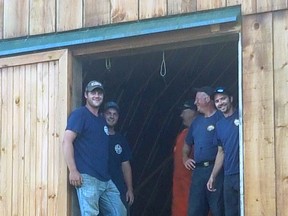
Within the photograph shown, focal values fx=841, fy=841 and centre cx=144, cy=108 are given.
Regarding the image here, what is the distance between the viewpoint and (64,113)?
7.87 metres

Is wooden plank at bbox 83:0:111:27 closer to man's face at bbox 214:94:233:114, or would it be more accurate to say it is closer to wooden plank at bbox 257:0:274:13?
man's face at bbox 214:94:233:114

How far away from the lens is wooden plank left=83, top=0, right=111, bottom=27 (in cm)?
781

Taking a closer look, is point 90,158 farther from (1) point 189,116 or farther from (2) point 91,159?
(1) point 189,116

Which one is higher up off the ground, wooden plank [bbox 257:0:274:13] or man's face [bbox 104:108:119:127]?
wooden plank [bbox 257:0:274:13]

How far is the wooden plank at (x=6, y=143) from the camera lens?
26.5 feet

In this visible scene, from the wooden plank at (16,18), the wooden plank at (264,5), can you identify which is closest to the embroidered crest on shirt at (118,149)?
the wooden plank at (16,18)

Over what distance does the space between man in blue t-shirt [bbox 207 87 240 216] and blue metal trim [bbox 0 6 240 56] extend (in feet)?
2.74

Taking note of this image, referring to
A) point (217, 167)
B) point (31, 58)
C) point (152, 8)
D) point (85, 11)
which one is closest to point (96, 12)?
point (85, 11)

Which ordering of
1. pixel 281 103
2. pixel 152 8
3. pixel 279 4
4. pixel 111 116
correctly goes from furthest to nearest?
1. pixel 111 116
2. pixel 152 8
3. pixel 279 4
4. pixel 281 103

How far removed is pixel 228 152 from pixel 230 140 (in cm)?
11

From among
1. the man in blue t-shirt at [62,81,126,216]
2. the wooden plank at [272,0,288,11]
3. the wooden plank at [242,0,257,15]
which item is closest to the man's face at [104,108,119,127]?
the man in blue t-shirt at [62,81,126,216]

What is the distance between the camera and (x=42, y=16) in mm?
8125

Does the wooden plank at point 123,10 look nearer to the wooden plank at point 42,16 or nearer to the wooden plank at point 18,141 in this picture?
the wooden plank at point 42,16

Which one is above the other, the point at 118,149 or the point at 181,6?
the point at 181,6
